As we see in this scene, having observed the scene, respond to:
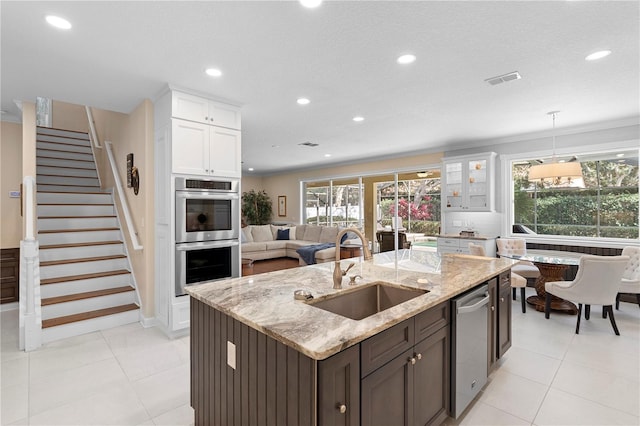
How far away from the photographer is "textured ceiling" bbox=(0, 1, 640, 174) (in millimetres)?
2023

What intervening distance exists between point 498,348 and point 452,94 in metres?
2.59

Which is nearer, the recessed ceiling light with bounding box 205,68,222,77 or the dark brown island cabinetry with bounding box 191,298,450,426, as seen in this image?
the dark brown island cabinetry with bounding box 191,298,450,426

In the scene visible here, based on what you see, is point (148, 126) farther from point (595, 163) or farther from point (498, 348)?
point (595, 163)

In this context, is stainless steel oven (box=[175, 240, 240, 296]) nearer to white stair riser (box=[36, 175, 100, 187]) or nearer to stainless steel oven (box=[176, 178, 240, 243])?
stainless steel oven (box=[176, 178, 240, 243])

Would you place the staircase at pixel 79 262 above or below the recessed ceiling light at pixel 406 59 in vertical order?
below

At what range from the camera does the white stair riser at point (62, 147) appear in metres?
5.91

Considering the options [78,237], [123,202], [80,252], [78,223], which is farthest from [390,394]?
[78,223]

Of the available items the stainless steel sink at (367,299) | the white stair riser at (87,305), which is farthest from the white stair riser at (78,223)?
the stainless steel sink at (367,299)

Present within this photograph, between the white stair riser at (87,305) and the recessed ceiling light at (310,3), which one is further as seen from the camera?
the white stair riser at (87,305)

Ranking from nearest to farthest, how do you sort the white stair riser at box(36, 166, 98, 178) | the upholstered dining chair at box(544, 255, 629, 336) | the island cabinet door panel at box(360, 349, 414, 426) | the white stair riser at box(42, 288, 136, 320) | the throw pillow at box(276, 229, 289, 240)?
1. the island cabinet door panel at box(360, 349, 414, 426)
2. the upholstered dining chair at box(544, 255, 629, 336)
3. the white stair riser at box(42, 288, 136, 320)
4. the white stair riser at box(36, 166, 98, 178)
5. the throw pillow at box(276, 229, 289, 240)

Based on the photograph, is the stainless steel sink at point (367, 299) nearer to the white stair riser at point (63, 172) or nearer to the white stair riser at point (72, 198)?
the white stair riser at point (72, 198)

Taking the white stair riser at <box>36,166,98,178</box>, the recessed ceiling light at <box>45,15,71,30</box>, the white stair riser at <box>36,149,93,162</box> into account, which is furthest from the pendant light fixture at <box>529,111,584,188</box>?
the white stair riser at <box>36,149,93,162</box>

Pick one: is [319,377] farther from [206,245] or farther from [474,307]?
[206,245]

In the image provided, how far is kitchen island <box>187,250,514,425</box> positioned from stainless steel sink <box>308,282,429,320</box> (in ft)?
0.11
